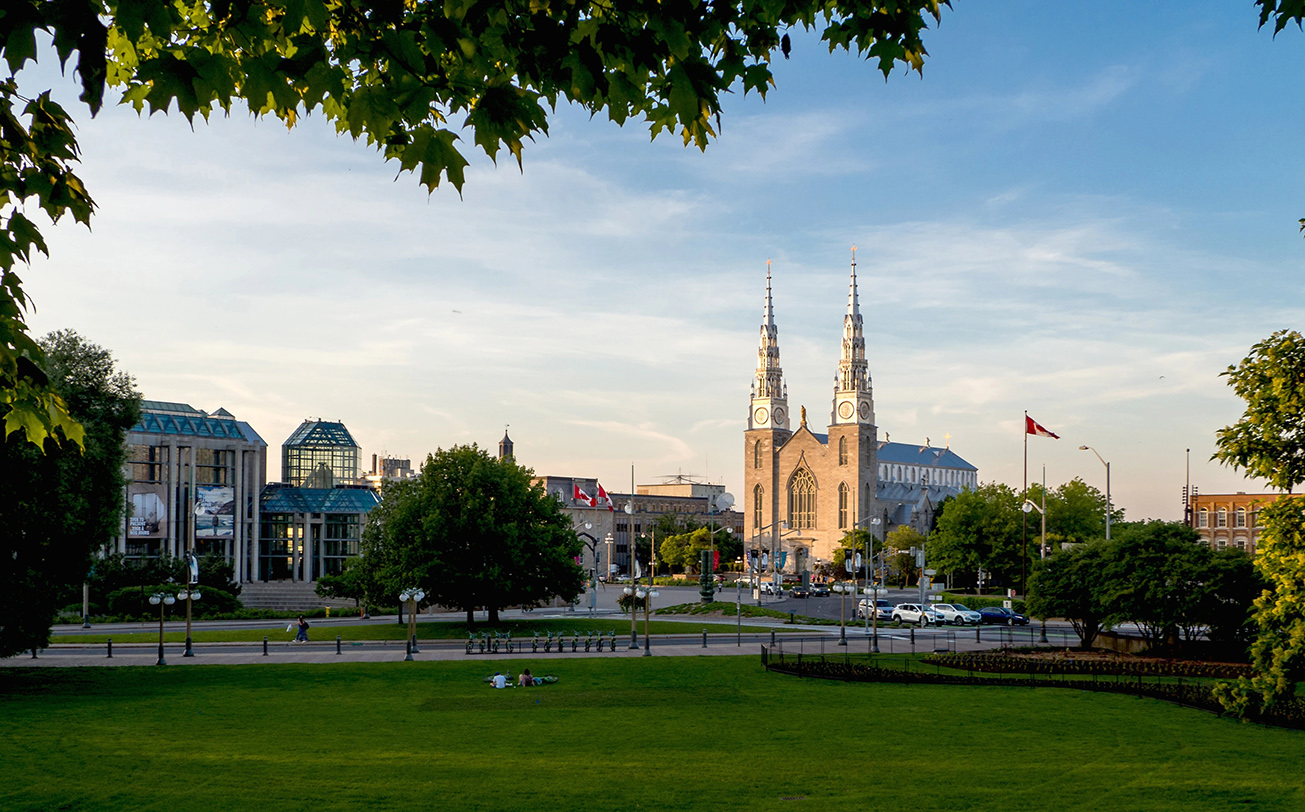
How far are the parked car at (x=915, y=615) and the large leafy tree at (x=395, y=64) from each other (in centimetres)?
5991

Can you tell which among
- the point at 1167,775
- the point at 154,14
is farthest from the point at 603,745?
the point at 154,14

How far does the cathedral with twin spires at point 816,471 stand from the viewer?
143000 millimetres

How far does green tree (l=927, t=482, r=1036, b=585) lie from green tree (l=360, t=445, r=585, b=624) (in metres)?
49.1

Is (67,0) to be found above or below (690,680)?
above

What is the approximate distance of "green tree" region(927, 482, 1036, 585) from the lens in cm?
9481

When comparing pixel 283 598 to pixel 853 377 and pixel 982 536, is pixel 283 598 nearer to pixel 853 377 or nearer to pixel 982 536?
pixel 982 536

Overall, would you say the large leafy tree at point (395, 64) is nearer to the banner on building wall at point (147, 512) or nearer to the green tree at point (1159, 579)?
the green tree at point (1159, 579)

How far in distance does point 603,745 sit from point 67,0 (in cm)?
2075

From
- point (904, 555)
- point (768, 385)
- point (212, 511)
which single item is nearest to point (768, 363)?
point (768, 385)

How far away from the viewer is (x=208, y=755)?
21703mm

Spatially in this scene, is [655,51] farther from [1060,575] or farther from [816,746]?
[1060,575]

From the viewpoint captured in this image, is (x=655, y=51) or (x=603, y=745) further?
(x=603, y=745)

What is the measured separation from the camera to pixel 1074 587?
4572 centimetres

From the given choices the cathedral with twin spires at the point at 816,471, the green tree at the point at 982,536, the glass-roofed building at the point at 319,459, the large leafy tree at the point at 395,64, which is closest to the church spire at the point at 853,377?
the cathedral with twin spires at the point at 816,471
